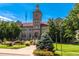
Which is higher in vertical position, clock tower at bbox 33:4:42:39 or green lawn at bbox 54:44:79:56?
clock tower at bbox 33:4:42:39

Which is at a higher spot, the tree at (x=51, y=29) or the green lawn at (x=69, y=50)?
the tree at (x=51, y=29)

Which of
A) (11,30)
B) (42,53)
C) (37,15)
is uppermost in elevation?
(37,15)

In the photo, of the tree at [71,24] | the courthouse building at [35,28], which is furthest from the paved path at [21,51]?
the tree at [71,24]

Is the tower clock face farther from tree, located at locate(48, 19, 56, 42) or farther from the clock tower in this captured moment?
tree, located at locate(48, 19, 56, 42)

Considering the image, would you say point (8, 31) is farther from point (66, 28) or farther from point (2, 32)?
point (66, 28)

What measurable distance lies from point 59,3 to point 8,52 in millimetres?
1662

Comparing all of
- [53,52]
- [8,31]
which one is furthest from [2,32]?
[53,52]

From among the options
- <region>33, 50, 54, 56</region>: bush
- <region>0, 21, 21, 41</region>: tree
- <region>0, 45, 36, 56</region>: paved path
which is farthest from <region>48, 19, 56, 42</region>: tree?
<region>0, 21, 21, 41</region>: tree

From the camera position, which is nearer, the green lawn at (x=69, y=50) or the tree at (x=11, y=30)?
the green lawn at (x=69, y=50)

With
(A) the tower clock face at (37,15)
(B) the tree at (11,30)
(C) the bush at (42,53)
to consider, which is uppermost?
(A) the tower clock face at (37,15)

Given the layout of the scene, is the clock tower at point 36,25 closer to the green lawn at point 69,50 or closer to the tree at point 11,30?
the tree at point 11,30

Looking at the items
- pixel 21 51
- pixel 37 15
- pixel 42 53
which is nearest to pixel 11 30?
pixel 21 51

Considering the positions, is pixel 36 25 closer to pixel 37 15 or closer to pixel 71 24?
pixel 37 15

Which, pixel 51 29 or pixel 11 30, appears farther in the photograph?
pixel 11 30
